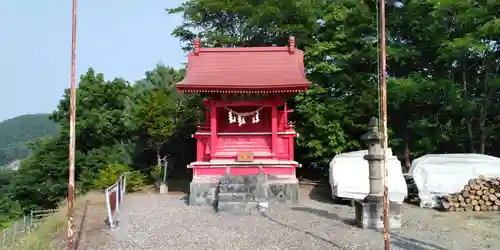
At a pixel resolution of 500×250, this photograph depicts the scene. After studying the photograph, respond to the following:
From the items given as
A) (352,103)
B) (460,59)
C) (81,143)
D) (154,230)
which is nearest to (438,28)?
(460,59)

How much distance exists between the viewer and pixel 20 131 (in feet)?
455

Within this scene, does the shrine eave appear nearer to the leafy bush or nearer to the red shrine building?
the red shrine building

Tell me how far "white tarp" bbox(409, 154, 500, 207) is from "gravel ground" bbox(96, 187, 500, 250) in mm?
728

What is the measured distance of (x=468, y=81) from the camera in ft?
60.2

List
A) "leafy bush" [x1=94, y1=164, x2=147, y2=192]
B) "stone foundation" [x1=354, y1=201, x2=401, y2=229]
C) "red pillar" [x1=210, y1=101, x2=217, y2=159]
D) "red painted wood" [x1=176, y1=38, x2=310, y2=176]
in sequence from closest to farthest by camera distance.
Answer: "stone foundation" [x1=354, y1=201, x2=401, y2=229] < "red painted wood" [x1=176, y1=38, x2=310, y2=176] < "red pillar" [x1=210, y1=101, x2=217, y2=159] < "leafy bush" [x1=94, y1=164, x2=147, y2=192]

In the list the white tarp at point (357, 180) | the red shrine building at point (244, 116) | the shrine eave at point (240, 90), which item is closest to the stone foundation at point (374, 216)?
the white tarp at point (357, 180)

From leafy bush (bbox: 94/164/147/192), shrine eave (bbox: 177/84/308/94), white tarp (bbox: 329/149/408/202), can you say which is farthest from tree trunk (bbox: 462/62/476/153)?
leafy bush (bbox: 94/164/147/192)

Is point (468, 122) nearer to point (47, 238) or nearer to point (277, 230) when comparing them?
point (277, 230)

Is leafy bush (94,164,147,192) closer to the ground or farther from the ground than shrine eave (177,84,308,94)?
closer to the ground

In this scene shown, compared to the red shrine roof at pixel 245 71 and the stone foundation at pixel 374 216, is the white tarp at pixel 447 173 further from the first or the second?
the red shrine roof at pixel 245 71

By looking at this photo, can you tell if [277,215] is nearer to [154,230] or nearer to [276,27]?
[154,230]

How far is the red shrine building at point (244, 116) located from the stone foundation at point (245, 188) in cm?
3

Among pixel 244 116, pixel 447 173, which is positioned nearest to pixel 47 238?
pixel 244 116

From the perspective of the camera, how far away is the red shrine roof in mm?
15773
